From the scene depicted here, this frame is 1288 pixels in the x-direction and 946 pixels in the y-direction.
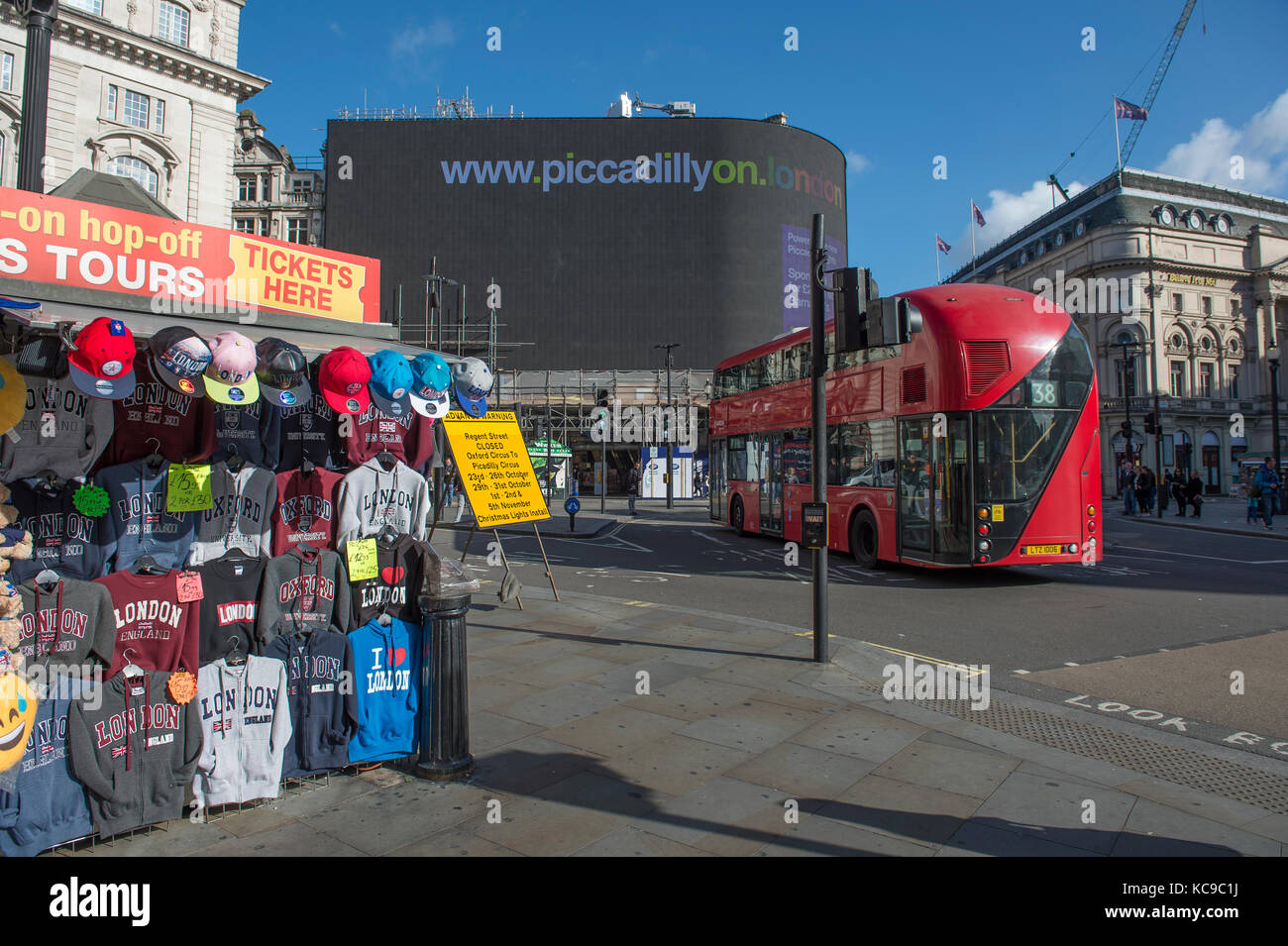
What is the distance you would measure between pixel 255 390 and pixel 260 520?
0.79 metres

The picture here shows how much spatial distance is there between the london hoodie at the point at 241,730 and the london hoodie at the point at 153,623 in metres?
0.18

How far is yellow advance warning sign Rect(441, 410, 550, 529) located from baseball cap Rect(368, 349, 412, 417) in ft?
13.5

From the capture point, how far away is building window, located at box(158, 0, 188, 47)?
107ft

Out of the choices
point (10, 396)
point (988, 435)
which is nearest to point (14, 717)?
point (10, 396)

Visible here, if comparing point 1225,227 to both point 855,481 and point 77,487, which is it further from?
point 77,487

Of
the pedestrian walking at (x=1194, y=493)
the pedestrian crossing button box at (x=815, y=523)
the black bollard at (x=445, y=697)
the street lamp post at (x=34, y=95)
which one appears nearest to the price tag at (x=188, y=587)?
the black bollard at (x=445, y=697)

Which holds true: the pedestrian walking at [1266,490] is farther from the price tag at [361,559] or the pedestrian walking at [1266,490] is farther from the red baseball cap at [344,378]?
the red baseball cap at [344,378]

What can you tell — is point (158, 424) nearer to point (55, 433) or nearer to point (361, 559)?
point (55, 433)

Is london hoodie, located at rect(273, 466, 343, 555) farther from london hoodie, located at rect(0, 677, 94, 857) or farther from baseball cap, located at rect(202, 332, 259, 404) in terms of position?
london hoodie, located at rect(0, 677, 94, 857)

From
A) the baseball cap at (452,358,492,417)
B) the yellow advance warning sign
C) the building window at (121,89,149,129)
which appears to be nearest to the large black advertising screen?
the building window at (121,89,149,129)

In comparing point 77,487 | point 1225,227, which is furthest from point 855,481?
point 1225,227

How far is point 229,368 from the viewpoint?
383 cm

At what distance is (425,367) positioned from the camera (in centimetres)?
481
